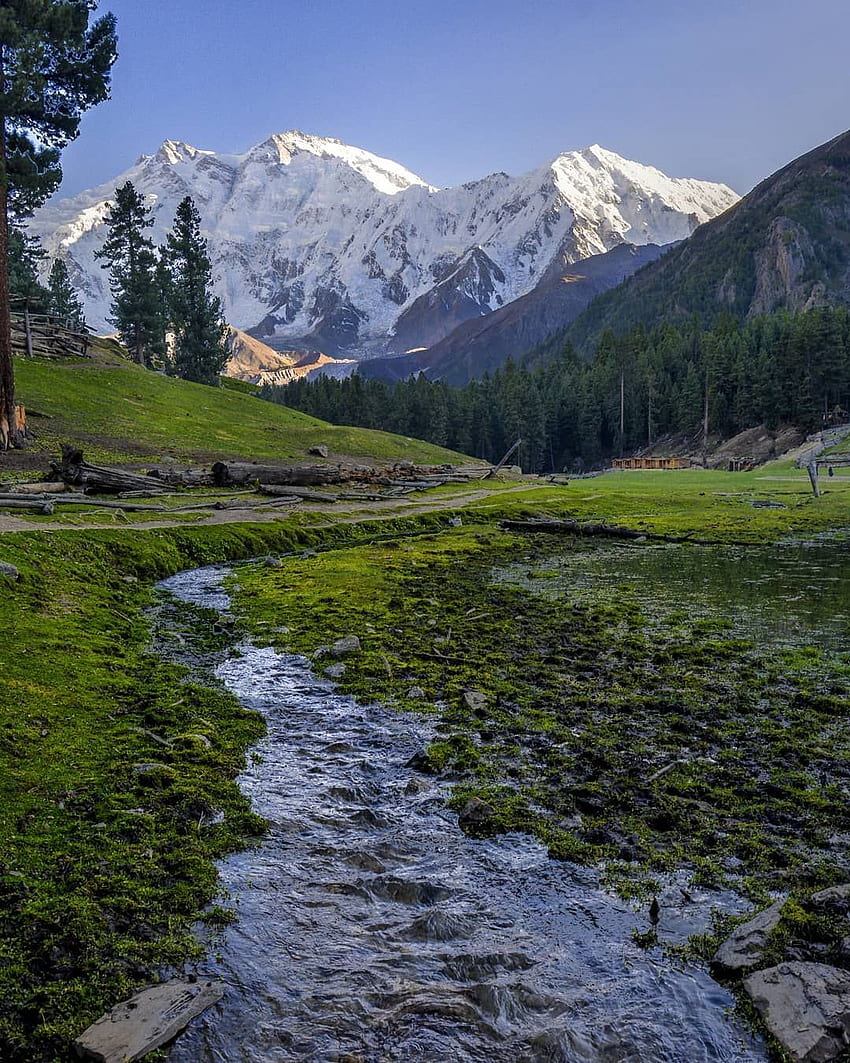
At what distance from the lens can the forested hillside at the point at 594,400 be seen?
5128 inches

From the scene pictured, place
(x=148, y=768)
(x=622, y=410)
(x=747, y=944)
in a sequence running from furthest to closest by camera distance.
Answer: (x=622, y=410), (x=148, y=768), (x=747, y=944)

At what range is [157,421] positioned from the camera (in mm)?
60188

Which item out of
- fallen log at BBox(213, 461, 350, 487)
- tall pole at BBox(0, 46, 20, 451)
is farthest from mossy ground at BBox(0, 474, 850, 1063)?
fallen log at BBox(213, 461, 350, 487)

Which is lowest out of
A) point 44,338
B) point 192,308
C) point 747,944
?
point 747,944

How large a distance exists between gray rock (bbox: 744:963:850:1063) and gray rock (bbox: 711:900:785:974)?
161 millimetres

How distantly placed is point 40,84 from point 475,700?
37.0 m

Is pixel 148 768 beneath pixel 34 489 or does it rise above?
beneath

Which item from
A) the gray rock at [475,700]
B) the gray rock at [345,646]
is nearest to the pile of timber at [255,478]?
the gray rock at [345,646]

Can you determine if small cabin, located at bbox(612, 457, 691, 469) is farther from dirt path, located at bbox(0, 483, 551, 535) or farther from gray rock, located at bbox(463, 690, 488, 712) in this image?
gray rock, located at bbox(463, 690, 488, 712)

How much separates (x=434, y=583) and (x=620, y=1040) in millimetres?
16946

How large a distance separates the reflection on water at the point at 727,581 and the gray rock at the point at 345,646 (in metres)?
7.74

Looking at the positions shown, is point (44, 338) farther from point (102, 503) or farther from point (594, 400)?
point (594, 400)

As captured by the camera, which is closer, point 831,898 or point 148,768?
point 831,898

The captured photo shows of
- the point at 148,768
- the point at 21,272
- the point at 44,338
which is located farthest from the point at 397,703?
the point at 21,272
